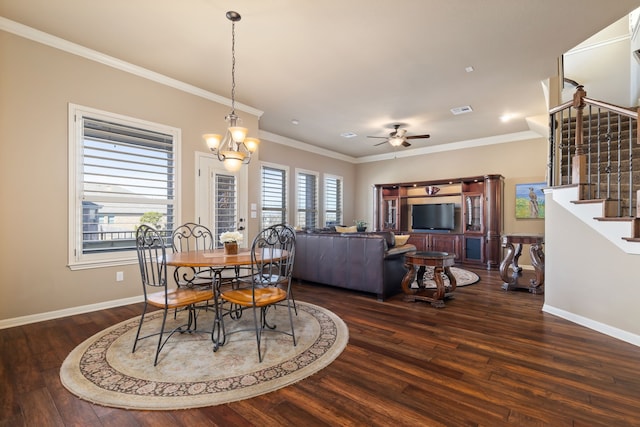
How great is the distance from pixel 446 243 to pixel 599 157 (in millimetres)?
4204

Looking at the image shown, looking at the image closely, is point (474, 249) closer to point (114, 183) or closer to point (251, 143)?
point (251, 143)

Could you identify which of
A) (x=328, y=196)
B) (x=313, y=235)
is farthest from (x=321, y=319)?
(x=328, y=196)

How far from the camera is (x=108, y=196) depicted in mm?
3678

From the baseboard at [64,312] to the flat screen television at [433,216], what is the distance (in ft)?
21.4

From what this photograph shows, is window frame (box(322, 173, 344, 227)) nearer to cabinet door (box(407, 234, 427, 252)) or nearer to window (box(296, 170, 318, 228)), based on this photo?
window (box(296, 170, 318, 228))

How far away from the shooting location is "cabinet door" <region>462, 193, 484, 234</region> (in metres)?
6.90

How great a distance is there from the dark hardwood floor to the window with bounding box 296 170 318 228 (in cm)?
470

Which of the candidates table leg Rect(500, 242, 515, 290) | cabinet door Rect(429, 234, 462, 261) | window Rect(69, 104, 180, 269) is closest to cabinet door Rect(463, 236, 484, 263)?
cabinet door Rect(429, 234, 462, 261)

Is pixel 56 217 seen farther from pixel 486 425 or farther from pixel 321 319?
pixel 486 425

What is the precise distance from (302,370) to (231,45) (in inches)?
137

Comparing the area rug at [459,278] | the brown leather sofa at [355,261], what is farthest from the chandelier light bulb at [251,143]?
the area rug at [459,278]

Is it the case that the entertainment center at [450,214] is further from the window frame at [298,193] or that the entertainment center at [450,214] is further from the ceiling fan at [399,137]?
the ceiling fan at [399,137]

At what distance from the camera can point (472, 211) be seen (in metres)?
7.02

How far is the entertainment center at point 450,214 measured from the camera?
6586mm
